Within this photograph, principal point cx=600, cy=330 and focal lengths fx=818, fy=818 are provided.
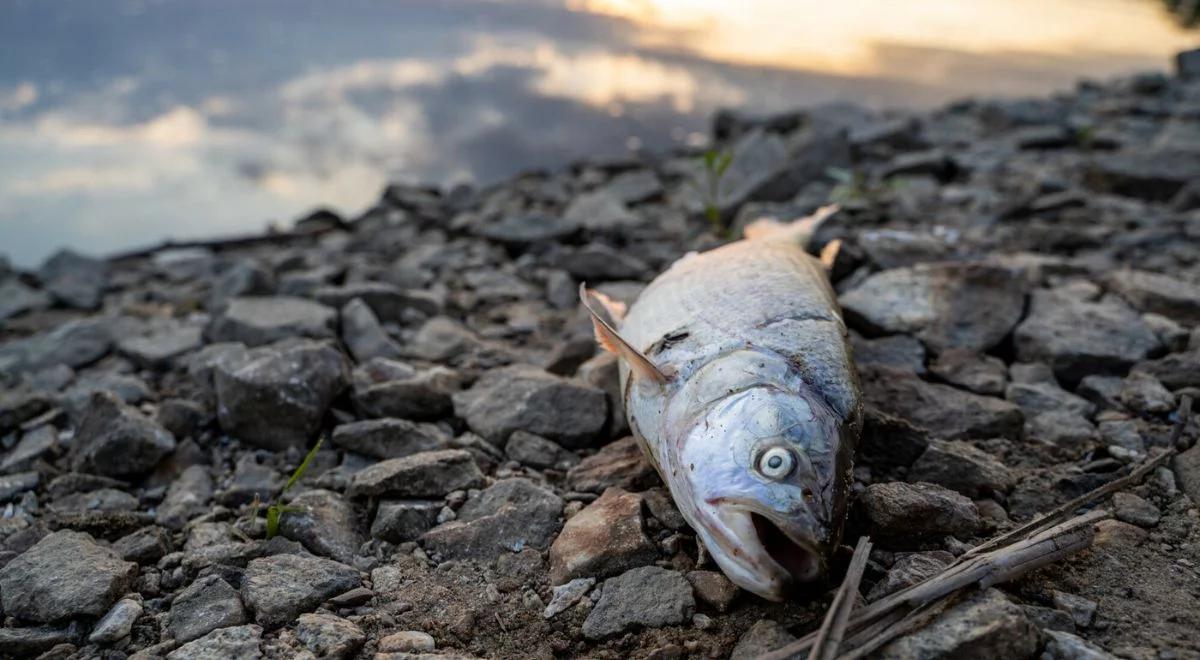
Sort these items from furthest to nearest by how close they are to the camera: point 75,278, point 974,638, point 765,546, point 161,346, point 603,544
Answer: point 75,278 < point 161,346 < point 603,544 < point 765,546 < point 974,638

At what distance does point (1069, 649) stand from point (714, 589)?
1126 mm

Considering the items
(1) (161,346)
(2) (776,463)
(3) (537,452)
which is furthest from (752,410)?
(1) (161,346)

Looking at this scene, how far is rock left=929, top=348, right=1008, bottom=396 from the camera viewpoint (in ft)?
14.8

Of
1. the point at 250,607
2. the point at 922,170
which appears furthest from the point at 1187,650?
the point at 922,170

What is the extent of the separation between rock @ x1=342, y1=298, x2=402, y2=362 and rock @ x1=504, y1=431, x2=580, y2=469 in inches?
62.2

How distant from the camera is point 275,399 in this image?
14.3ft

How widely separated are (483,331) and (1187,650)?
15.1 ft

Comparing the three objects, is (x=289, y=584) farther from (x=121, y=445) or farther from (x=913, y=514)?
(x=913, y=514)

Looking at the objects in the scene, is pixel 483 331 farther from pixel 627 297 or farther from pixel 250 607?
pixel 250 607

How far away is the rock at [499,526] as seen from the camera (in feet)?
11.3

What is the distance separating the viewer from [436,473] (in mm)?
3812

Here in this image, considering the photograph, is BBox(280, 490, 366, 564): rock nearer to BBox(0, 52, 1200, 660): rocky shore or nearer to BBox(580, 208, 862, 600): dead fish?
BBox(0, 52, 1200, 660): rocky shore

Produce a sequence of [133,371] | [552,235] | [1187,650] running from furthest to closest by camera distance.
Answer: [552,235], [133,371], [1187,650]

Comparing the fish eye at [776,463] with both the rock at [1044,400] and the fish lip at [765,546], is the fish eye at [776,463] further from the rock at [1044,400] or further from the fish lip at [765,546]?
the rock at [1044,400]
